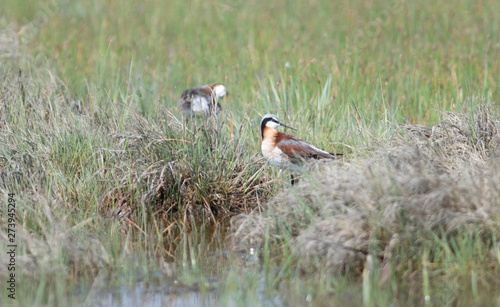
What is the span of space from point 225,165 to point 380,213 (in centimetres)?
196

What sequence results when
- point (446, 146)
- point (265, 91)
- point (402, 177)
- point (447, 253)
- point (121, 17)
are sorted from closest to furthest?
1. point (447, 253)
2. point (402, 177)
3. point (446, 146)
4. point (265, 91)
5. point (121, 17)

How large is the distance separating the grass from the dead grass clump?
0.02 meters

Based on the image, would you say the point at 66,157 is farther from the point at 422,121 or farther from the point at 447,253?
the point at 422,121

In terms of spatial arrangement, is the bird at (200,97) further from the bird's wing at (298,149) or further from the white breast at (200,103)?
the bird's wing at (298,149)

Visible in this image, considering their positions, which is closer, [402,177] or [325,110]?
[402,177]

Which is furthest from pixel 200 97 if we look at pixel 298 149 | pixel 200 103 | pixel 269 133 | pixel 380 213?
pixel 380 213

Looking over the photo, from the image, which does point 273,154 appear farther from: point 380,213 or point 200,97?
point 200,97

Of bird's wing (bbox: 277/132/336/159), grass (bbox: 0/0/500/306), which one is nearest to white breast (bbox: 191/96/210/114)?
grass (bbox: 0/0/500/306)

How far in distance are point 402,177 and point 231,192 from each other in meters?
1.90

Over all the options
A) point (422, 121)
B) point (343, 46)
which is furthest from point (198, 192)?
point (343, 46)

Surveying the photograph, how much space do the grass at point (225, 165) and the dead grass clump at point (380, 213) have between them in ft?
0.07

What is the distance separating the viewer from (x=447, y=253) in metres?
3.78

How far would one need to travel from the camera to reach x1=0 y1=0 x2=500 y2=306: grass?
381cm

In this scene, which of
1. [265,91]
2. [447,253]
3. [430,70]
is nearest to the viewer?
[447,253]
